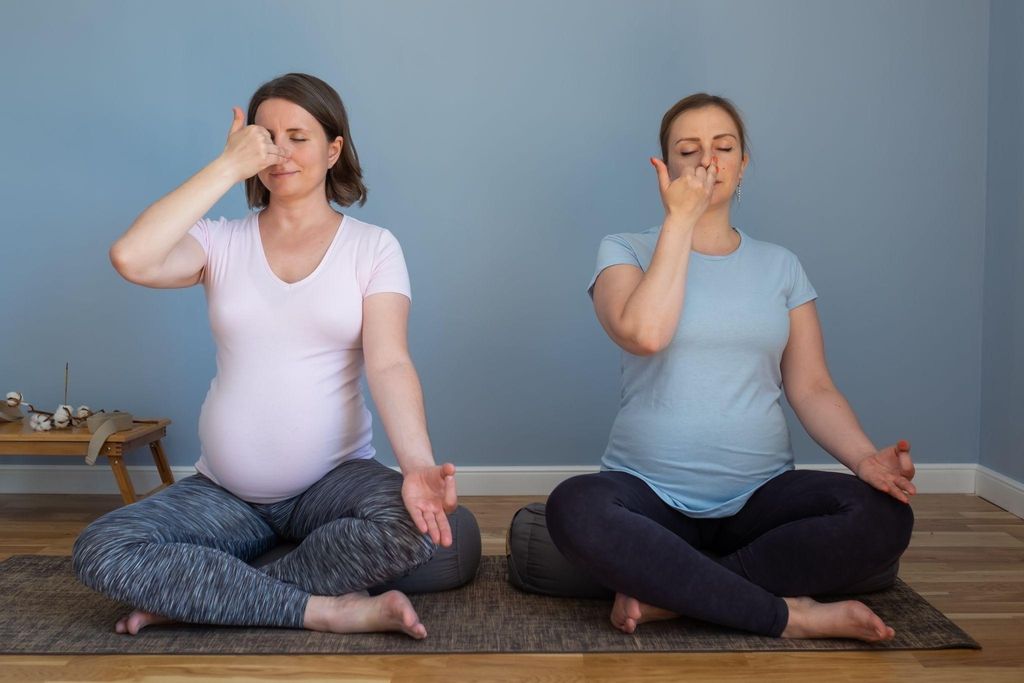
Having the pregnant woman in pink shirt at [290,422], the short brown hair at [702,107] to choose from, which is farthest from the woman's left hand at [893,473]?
the pregnant woman in pink shirt at [290,422]

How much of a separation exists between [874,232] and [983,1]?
0.83 m

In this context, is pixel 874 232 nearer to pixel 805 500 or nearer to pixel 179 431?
pixel 805 500

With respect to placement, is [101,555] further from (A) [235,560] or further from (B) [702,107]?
(B) [702,107]

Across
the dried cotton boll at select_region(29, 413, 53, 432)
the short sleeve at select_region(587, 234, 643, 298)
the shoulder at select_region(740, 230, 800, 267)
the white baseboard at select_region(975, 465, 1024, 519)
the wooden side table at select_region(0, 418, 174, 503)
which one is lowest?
the white baseboard at select_region(975, 465, 1024, 519)

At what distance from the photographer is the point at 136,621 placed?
209 centimetres

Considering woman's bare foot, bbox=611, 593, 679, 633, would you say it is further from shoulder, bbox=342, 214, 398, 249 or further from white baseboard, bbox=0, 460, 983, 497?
white baseboard, bbox=0, 460, 983, 497

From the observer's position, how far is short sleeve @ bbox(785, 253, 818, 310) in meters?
2.41

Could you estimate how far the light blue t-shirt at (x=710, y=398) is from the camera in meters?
2.25

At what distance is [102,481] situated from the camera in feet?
12.0

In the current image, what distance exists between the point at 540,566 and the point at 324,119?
3.72 feet

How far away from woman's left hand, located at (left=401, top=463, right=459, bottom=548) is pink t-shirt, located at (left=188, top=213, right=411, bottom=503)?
14.8 inches

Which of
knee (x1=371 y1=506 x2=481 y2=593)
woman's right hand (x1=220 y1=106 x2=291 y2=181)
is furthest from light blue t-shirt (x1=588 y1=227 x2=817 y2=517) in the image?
woman's right hand (x1=220 y1=106 x2=291 y2=181)

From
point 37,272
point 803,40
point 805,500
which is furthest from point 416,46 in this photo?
point 805,500

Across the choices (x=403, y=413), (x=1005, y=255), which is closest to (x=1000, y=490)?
(x=1005, y=255)
